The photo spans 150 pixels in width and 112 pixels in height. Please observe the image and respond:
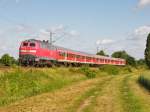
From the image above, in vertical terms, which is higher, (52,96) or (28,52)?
(28,52)

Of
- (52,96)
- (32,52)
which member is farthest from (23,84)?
(32,52)

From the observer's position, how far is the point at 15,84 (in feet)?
112

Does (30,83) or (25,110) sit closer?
(25,110)

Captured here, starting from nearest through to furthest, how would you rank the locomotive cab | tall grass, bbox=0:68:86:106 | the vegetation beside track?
the vegetation beside track, tall grass, bbox=0:68:86:106, the locomotive cab

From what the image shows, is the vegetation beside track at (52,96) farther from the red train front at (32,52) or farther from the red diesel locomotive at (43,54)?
the red diesel locomotive at (43,54)

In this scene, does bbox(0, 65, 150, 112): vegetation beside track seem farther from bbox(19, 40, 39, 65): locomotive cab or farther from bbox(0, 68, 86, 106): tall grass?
bbox(19, 40, 39, 65): locomotive cab

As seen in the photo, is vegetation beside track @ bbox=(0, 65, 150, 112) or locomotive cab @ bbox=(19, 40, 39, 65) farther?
locomotive cab @ bbox=(19, 40, 39, 65)

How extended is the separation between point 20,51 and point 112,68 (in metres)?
42.4

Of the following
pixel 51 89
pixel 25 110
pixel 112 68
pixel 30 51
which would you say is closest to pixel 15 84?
pixel 51 89

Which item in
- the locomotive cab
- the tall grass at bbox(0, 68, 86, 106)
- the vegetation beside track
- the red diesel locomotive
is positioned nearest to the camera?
the vegetation beside track

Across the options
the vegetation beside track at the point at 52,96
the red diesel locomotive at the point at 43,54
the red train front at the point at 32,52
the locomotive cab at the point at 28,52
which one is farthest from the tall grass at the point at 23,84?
the red diesel locomotive at the point at 43,54

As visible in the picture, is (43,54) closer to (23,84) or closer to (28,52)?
(28,52)

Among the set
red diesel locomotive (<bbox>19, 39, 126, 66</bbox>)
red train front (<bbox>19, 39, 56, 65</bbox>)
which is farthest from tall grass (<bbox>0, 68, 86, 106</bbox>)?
red diesel locomotive (<bbox>19, 39, 126, 66</bbox>)

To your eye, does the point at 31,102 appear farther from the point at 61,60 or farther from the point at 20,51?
the point at 61,60
